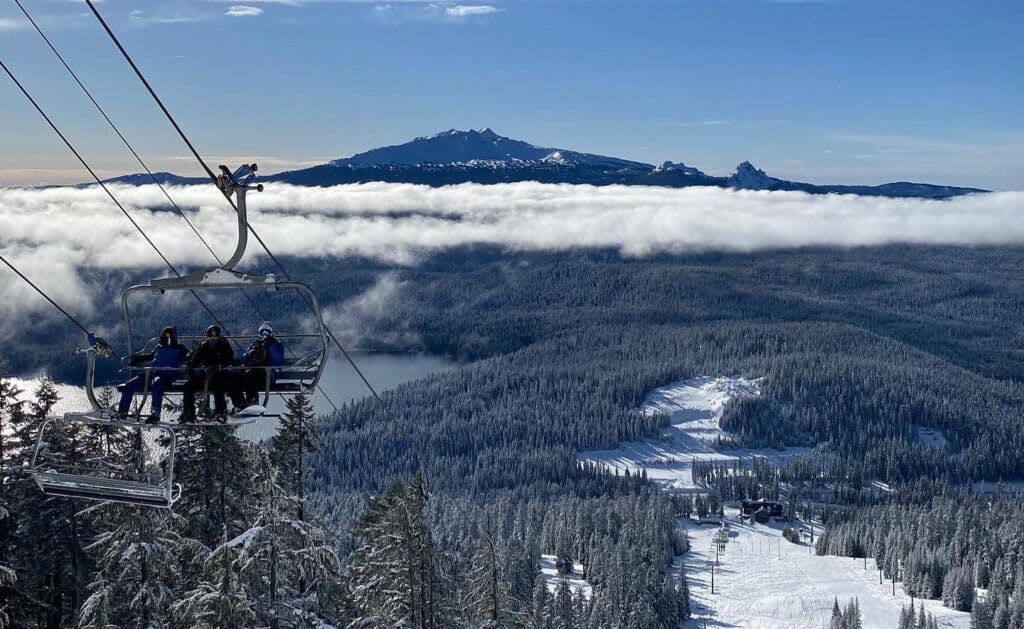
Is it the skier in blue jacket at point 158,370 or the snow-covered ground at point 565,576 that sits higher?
the skier in blue jacket at point 158,370

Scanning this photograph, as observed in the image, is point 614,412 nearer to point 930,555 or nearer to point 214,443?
point 930,555

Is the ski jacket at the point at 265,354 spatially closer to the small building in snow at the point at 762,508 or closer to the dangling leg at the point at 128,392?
the dangling leg at the point at 128,392

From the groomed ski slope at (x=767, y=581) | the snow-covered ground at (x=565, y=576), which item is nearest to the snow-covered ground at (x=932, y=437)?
the groomed ski slope at (x=767, y=581)

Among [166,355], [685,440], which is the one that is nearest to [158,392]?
[166,355]

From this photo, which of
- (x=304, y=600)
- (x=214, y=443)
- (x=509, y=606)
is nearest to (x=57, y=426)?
(x=214, y=443)

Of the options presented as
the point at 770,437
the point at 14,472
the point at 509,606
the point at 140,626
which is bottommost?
the point at 770,437

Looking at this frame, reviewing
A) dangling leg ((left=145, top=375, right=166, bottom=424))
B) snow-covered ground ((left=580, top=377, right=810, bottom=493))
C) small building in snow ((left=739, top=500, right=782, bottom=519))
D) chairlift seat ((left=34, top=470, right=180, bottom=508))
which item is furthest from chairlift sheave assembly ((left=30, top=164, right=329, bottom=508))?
snow-covered ground ((left=580, top=377, right=810, bottom=493))
